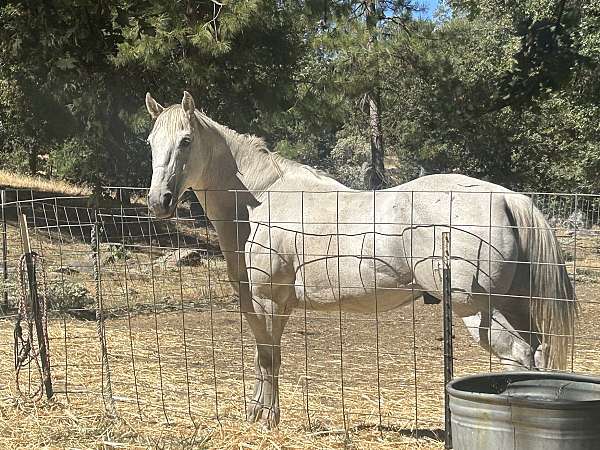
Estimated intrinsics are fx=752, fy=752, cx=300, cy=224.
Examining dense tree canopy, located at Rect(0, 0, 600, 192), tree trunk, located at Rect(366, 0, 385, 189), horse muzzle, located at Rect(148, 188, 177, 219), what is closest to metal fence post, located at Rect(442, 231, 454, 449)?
horse muzzle, located at Rect(148, 188, 177, 219)

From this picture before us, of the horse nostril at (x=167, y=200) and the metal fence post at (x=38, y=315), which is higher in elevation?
the horse nostril at (x=167, y=200)

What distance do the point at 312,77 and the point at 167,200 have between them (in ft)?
30.0

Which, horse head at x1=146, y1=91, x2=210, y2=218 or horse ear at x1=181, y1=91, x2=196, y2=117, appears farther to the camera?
horse ear at x1=181, y1=91, x2=196, y2=117

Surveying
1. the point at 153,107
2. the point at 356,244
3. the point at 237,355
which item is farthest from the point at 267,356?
the point at 237,355

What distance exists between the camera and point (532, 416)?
2.56m

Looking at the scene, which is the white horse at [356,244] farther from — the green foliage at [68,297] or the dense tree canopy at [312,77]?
the green foliage at [68,297]

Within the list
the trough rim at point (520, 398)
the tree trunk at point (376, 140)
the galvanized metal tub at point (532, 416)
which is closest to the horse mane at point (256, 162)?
the trough rim at point (520, 398)

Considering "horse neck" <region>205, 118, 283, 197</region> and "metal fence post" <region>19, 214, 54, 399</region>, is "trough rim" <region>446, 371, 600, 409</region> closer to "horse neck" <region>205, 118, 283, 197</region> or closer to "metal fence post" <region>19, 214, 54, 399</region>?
"horse neck" <region>205, 118, 283, 197</region>

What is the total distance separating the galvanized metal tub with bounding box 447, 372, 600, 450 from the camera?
251 centimetres

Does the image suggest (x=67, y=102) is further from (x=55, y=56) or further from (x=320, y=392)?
(x=320, y=392)

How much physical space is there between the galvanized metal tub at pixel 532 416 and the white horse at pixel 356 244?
1.22 ft

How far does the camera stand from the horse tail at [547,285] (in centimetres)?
363

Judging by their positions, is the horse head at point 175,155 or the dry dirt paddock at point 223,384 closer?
the dry dirt paddock at point 223,384

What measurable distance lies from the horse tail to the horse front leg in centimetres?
136
